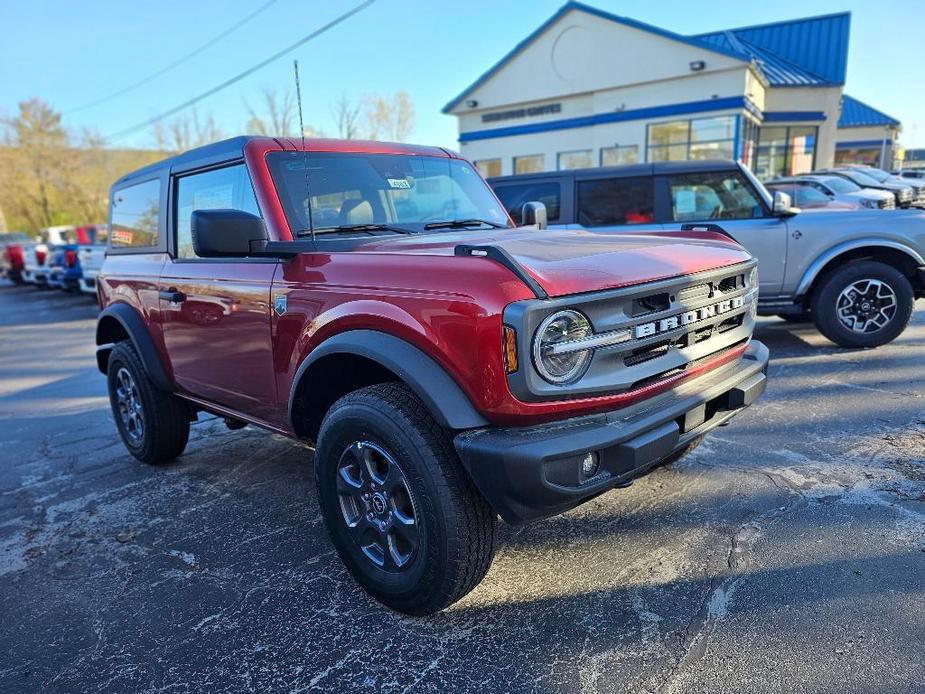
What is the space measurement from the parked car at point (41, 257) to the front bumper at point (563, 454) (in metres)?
20.4

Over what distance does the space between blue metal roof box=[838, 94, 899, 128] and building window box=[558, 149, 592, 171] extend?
25.1 meters

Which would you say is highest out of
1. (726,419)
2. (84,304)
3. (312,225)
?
(312,225)

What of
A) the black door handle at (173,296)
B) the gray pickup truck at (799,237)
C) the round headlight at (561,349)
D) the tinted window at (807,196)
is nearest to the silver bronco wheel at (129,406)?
the black door handle at (173,296)

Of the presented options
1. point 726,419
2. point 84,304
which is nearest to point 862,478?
point 726,419

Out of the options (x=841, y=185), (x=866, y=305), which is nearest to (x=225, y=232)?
(x=866, y=305)

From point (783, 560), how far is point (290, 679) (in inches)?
84.2

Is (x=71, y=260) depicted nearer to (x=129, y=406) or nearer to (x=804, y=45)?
(x=129, y=406)

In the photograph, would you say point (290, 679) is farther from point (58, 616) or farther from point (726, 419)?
point (726, 419)

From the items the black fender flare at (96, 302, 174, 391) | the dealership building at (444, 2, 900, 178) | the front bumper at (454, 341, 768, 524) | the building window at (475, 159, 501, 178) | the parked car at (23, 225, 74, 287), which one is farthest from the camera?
the building window at (475, 159, 501, 178)

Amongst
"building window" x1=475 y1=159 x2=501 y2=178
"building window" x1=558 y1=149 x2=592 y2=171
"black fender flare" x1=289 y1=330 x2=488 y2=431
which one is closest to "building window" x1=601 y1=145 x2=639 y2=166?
"building window" x1=558 y1=149 x2=592 y2=171

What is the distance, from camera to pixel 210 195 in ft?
11.9

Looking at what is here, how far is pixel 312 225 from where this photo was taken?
3031 millimetres

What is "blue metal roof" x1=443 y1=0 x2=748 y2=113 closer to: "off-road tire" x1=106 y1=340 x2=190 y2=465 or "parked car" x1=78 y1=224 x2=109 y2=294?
"parked car" x1=78 y1=224 x2=109 y2=294

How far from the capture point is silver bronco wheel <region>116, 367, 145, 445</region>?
438 centimetres
